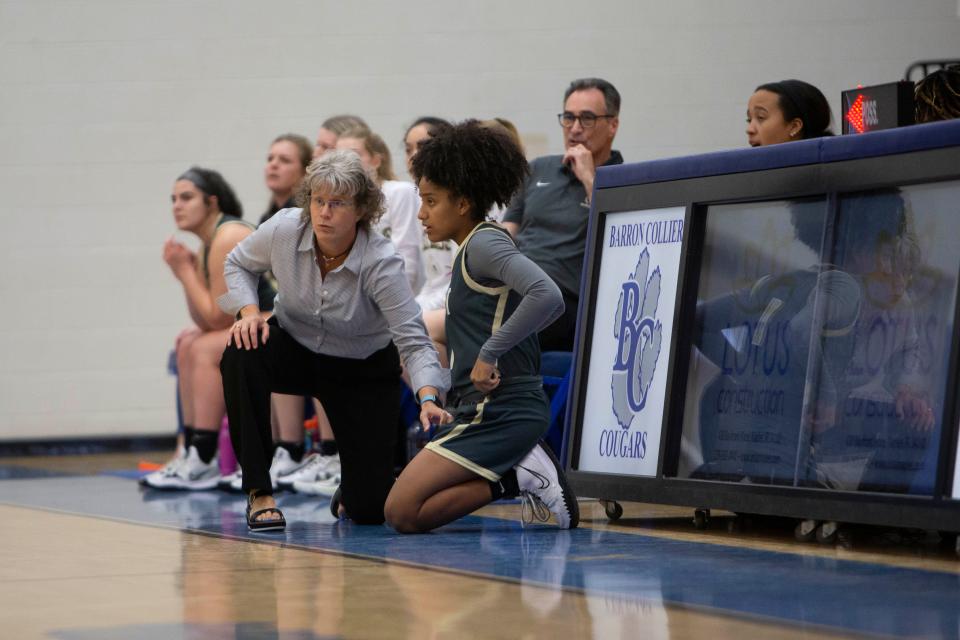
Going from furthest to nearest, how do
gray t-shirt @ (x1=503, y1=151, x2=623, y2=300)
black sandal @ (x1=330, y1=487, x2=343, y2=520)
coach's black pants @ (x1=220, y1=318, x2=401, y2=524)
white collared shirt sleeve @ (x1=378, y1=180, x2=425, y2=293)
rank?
white collared shirt sleeve @ (x1=378, y1=180, x2=425, y2=293), gray t-shirt @ (x1=503, y1=151, x2=623, y2=300), black sandal @ (x1=330, y1=487, x2=343, y2=520), coach's black pants @ (x1=220, y1=318, x2=401, y2=524)

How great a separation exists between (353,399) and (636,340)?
97 cm

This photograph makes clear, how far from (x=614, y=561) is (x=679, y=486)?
0.77m

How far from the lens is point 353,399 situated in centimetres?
475

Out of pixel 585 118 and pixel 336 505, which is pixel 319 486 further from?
pixel 585 118

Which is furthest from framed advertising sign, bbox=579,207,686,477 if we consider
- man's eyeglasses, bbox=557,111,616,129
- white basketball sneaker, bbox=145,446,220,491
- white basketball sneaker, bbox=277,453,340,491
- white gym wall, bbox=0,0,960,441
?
white gym wall, bbox=0,0,960,441

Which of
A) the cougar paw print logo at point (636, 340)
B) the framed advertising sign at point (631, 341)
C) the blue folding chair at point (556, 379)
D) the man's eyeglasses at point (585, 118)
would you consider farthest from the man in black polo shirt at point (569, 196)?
the cougar paw print logo at point (636, 340)

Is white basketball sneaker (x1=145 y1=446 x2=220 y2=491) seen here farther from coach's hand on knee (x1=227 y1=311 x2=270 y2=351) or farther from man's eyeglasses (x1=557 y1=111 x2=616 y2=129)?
man's eyeglasses (x1=557 y1=111 x2=616 y2=129)

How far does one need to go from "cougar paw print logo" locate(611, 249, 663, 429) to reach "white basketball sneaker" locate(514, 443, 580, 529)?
349 millimetres

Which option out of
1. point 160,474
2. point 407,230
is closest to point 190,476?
point 160,474

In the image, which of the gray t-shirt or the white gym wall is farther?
the white gym wall

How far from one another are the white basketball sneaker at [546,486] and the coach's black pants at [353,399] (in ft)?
1.97

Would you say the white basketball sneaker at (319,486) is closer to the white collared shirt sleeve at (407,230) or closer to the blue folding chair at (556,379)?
the white collared shirt sleeve at (407,230)

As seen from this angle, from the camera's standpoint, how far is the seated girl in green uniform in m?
4.23

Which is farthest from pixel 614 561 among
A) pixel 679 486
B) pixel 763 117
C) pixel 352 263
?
pixel 763 117
